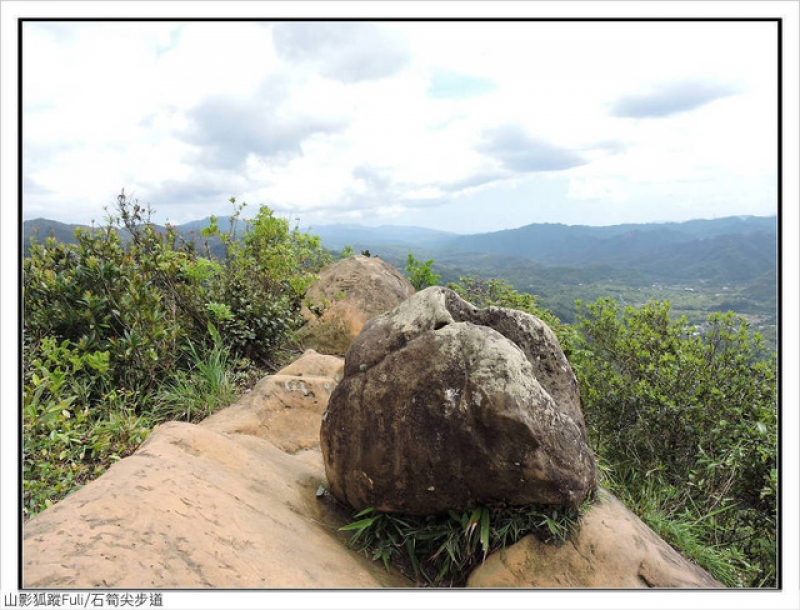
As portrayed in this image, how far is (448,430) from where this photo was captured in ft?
10.8

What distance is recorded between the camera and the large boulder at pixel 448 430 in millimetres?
3252

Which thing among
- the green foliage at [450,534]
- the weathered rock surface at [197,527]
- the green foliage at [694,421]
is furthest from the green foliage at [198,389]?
the green foliage at [694,421]

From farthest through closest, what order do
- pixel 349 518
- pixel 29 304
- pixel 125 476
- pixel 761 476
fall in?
pixel 29 304 → pixel 761 476 → pixel 349 518 → pixel 125 476

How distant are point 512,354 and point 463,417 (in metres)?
0.52

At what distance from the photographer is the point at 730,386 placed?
→ 5.97 meters

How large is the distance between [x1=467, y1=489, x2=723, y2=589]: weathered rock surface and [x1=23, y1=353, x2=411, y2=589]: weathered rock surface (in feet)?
2.09

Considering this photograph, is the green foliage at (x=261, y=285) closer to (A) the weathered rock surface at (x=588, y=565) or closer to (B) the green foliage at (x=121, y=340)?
(B) the green foliage at (x=121, y=340)

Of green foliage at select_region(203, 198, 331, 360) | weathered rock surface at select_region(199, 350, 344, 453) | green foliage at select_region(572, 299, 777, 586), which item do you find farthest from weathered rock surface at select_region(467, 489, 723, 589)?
green foliage at select_region(203, 198, 331, 360)

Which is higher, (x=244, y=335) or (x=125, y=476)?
(x=244, y=335)

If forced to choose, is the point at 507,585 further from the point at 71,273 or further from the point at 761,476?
the point at 71,273

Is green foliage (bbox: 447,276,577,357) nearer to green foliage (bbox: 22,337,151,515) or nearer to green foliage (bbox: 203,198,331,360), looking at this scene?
green foliage (bbox: 203,198,331,360)

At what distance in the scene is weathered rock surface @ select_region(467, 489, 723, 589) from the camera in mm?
3260

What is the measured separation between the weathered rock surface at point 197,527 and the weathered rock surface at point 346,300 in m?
3.78

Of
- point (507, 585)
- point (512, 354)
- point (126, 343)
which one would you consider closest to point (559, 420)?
point (512, 354)
